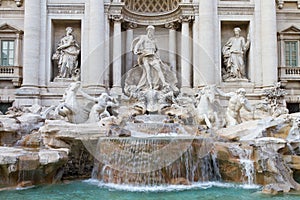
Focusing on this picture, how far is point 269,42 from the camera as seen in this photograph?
1633 cm

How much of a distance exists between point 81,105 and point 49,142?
3660 millimetres

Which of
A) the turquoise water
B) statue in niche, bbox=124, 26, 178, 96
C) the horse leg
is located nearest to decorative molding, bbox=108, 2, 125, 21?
statue in niche, bbox=124, 26, 178, 96

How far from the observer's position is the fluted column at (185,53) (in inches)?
642

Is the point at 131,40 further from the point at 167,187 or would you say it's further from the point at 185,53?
the point at 167,187

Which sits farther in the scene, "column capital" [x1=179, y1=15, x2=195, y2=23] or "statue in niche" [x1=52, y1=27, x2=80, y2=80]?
"column capital" [x1=179, y1=15, x2=195, y2=23]

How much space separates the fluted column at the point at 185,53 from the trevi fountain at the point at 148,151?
7.47 feet

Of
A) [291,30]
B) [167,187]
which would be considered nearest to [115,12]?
[291,30]

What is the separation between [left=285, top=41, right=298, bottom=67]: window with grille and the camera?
702 inches

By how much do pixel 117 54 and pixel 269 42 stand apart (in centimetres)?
747

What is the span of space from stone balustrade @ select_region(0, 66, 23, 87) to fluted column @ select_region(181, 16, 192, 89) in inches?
323

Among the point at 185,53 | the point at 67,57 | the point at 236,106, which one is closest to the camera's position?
the point at 236,106

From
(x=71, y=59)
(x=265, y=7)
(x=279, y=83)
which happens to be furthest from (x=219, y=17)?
(x=71, y=59)

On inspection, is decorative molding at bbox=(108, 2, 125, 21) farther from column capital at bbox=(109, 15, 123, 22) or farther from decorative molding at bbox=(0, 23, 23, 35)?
decorative molding at bbox=(0, 23, 23, 35)

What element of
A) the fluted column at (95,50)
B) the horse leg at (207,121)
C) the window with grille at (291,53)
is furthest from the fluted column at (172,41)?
the window with grille at (291,53)
